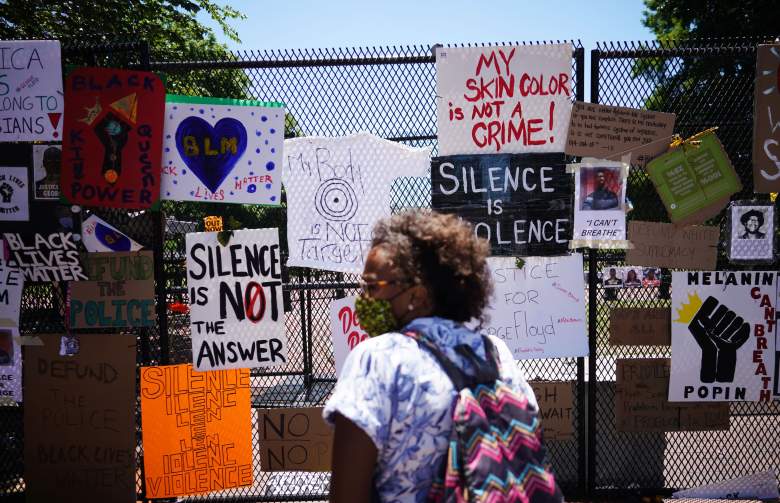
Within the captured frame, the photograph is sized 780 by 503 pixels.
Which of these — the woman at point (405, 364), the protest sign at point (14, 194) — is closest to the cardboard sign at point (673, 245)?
the woman at point (405, 364)

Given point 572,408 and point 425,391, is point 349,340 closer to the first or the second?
point 572,408

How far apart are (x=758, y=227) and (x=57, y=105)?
175 inches

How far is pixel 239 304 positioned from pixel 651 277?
260cm

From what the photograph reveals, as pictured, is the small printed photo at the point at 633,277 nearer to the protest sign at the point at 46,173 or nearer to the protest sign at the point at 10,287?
the protest sign at the point at 46,173

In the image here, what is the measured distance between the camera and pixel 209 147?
11.1 ft

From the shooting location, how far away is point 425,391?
1507 mm

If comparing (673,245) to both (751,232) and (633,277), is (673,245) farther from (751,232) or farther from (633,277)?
(751,232)

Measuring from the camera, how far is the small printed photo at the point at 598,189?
135 inches

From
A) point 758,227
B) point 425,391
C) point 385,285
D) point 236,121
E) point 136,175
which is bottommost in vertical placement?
point 425,391

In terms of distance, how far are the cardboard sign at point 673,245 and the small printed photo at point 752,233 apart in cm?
13

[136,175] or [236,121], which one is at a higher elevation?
[236,121]

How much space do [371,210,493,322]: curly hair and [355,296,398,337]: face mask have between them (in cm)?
12

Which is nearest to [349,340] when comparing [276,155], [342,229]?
[342,229]

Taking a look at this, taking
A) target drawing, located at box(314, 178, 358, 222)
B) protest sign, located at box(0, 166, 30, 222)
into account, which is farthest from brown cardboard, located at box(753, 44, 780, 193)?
protest sign, located at box(0, 166, 30, 222)
